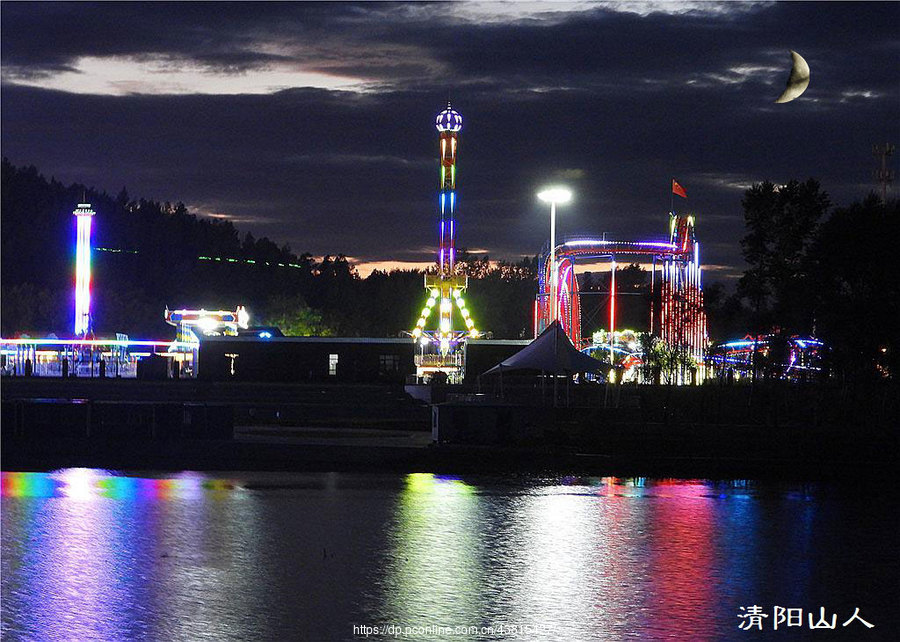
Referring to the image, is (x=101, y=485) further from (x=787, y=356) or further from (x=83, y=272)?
(x=83, y=272)

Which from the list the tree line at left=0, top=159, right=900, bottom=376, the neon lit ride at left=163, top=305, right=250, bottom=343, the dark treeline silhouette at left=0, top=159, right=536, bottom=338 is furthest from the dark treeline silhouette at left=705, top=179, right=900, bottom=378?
the dark treeline silhouette at left=0, top=159, right=536, bottom=338

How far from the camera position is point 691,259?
7094 cm

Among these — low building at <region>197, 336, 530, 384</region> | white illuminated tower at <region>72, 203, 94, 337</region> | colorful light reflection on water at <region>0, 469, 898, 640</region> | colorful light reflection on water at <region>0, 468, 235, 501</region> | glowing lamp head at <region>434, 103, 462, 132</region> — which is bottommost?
colorful light reflection on water at <region>0, 468, 235, 501</region>

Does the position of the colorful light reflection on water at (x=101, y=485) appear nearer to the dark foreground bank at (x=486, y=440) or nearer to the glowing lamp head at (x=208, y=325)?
the dark foreground bank at (x=486, y=440)

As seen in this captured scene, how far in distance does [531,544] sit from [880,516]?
6078 mm

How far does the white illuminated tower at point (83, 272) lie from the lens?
79188 millimetres

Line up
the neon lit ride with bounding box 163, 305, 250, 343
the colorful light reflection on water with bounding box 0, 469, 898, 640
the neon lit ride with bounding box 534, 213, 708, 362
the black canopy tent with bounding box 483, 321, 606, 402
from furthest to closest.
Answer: the neon lit ride with bounding box 163, 305, 250, 343
the neon lit ride with bounding box 534, 213, 708, 362
the black canopy tent with bounding box 483, 321, 606, 402
the colorful light reflection on water with bounding box 0, 469, 898, 640

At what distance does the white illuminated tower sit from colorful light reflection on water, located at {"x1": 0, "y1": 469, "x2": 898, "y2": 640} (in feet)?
202

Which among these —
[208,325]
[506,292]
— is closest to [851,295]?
[208,325]

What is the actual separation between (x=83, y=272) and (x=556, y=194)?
42.8 m

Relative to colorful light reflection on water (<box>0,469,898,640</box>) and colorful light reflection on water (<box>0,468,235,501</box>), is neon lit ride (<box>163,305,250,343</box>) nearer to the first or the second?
colorful light reflection on water (<box>0,468,235,501</box>)

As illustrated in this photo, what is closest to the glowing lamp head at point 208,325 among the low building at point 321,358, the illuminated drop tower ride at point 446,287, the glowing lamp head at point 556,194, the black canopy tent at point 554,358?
the low building at point 321,358

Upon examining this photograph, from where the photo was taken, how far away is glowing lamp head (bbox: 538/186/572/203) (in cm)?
4672

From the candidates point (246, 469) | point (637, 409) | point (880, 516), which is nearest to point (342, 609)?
point (880, 516)
